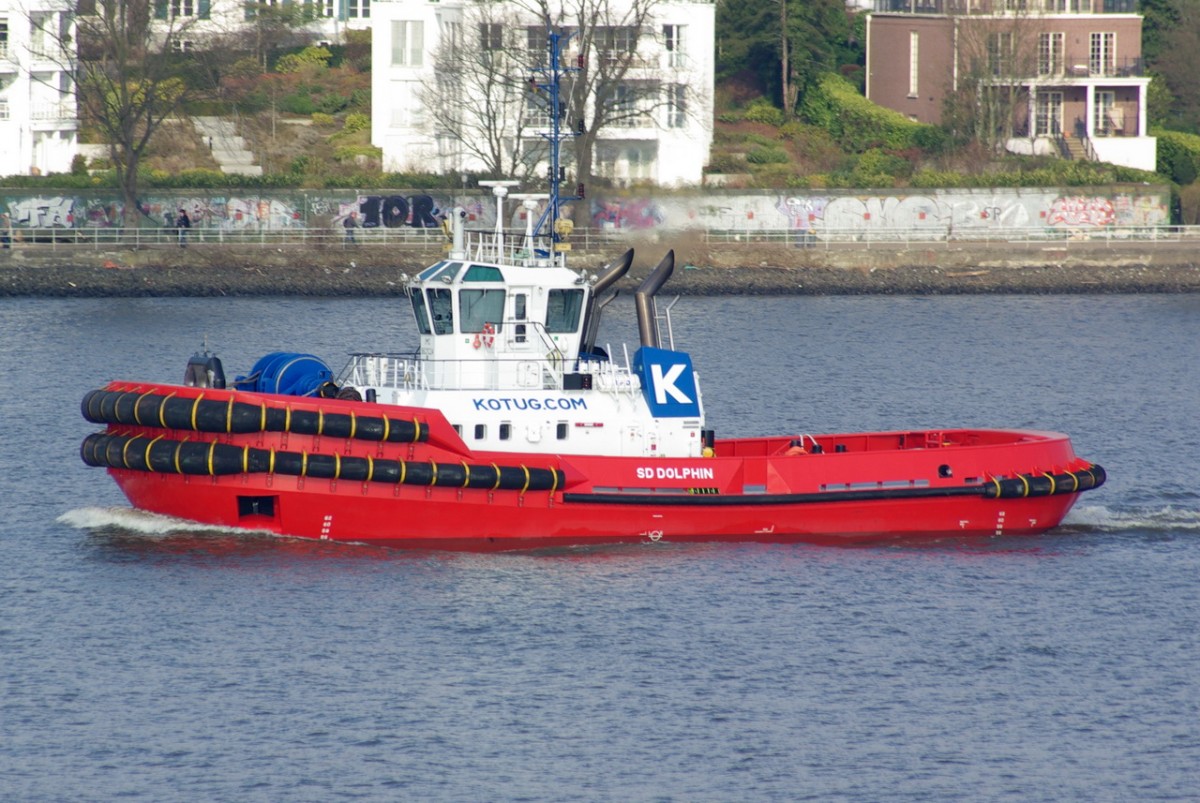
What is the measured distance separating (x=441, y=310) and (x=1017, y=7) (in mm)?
41535

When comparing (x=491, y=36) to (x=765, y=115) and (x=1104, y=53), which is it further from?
(x=1104, y=53)

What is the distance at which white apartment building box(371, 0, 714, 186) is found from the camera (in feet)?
182

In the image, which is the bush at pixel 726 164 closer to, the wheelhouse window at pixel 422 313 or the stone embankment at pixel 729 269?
the stone embankment at pixel 729 269

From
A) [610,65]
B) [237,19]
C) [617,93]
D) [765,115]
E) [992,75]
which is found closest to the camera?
[610,65]

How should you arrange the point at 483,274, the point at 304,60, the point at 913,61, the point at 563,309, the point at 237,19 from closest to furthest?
the point at 483,274 → the point at 563,309 → the point at 913,61 → the point at 237,19 → the point at 304,60

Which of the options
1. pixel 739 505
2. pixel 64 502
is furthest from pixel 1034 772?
pixel 64 502

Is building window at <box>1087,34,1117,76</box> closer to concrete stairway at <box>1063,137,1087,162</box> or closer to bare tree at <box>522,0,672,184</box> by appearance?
concrete stairway at <box>1063,137,1087,162</box>

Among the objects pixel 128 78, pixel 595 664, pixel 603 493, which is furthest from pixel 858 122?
pixel 595 664

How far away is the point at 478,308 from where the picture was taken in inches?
888

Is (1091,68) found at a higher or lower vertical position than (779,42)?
lower

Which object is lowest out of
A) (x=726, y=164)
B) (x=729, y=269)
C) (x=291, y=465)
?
(x=291, y=465)

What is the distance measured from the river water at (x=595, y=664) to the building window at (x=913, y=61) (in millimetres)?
36622

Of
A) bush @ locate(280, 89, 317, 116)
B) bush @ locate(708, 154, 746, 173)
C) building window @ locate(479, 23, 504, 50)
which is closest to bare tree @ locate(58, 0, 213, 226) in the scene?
bush @ locate(280, 89, 317, 116)

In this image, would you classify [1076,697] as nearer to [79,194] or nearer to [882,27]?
[79,194]
